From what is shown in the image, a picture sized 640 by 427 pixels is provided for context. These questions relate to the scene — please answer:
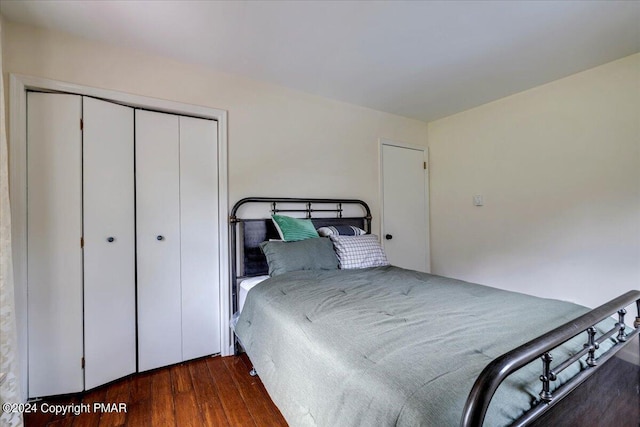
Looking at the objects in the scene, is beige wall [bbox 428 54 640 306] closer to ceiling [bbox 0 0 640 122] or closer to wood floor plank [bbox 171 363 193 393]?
ceiling [bbox 0 0 640 122]

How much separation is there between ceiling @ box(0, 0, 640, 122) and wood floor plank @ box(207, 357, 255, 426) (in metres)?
2.31

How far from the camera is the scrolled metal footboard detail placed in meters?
0.61

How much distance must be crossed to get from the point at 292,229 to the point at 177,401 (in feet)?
4.42

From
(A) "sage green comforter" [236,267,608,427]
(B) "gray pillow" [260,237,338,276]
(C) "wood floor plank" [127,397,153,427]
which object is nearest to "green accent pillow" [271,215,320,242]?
(B) "gray pillow" [260,237,338,276]

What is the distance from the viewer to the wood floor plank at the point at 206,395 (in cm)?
156

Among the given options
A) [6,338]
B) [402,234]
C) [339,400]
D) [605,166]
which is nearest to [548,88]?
[605,166]

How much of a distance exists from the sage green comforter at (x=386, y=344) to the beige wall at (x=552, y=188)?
→ 4.18 ft

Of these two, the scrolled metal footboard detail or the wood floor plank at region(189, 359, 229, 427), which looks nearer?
the scrolled metal footboard detail

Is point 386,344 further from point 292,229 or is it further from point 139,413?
point 139,413

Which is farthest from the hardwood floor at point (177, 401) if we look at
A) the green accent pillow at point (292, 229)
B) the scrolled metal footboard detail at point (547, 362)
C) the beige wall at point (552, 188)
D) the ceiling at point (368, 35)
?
the beige wall at point (552, 188)

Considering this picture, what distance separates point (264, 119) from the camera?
2494 mm

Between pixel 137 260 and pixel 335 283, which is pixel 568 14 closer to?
pixel 335 283

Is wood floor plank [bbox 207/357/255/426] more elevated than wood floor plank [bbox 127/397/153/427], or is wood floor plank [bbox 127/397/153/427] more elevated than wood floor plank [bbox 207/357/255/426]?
wood floor plank [bbox 127/397/153/427]

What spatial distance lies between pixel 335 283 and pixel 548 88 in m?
2.59
